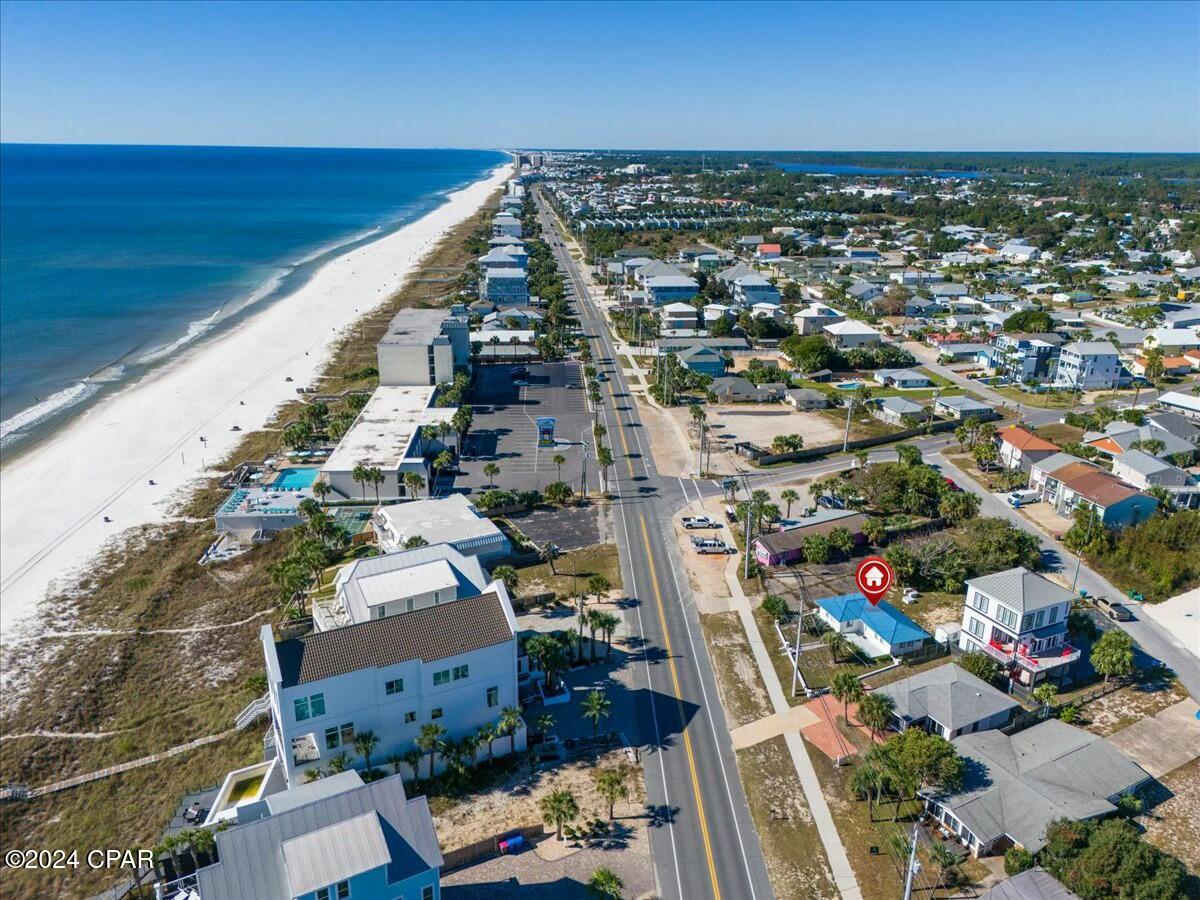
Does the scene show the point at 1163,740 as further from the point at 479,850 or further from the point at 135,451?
the point at 135,451

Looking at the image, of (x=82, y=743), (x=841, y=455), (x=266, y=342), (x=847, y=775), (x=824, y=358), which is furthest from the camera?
(x=266, y=342)

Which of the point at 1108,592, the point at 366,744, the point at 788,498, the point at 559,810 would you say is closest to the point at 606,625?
the point at 559,810

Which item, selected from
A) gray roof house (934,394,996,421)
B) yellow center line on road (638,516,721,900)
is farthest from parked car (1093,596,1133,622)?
gray roof house (934,394,996,421)

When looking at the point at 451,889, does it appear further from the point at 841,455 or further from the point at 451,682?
the point at 841,455

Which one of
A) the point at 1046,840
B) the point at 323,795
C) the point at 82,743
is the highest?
the point at 323,795

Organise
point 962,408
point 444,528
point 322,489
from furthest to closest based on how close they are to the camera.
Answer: point 962,408
point 322,489
point 444,528

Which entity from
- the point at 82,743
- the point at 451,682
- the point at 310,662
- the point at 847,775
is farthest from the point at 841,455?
the point at 82,743

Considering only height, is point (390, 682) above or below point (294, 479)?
above
